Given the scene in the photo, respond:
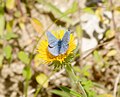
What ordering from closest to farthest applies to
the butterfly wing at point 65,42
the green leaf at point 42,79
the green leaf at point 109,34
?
the butterfly wing at point 65,42, the green leaf at point 42,79, the green leaf at point 109,34

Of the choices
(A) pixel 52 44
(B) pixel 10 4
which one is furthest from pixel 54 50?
(B) pixel 10 4

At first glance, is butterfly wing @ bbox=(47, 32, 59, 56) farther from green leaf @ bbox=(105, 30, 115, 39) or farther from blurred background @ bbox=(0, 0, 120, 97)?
green leaf @ bbox=(105, 30, 115, 39)

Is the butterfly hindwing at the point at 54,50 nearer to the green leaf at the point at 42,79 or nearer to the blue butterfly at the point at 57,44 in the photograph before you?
the blue butterfly at the point at 57,44

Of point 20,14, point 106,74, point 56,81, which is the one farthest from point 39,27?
point 106,74

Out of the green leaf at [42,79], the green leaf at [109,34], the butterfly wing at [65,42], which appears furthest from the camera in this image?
the green leaf at [109,34]

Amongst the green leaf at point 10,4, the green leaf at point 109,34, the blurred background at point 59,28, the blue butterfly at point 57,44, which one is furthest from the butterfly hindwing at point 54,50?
the green leaf at point 10,4

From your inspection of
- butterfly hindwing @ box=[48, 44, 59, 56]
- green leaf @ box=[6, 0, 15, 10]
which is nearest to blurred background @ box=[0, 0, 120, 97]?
green leaf @ box=[6, 0, 15, 10]

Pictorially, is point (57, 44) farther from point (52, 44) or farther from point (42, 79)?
point (42, 79)

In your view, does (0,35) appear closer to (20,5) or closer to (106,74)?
(20,5)
